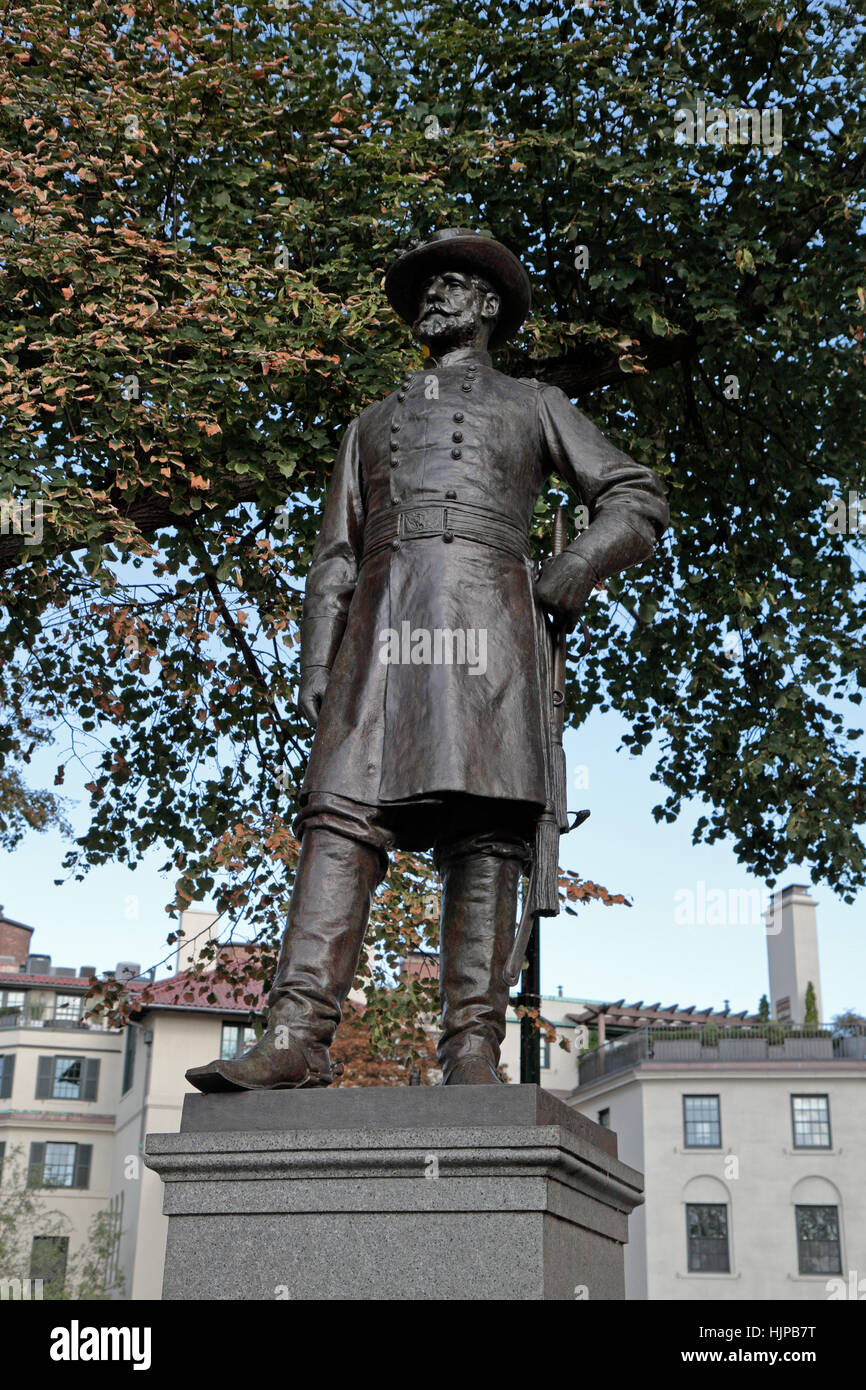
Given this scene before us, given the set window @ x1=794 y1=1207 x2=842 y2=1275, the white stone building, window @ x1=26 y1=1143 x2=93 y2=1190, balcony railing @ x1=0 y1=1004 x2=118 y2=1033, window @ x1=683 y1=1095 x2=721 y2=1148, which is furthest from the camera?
balcony railing @ x1=0 y1=1004 x2=118 y2=1033

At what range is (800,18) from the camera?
1216cm

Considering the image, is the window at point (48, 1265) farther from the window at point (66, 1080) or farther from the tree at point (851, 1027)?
the tree at point (851, 1027)

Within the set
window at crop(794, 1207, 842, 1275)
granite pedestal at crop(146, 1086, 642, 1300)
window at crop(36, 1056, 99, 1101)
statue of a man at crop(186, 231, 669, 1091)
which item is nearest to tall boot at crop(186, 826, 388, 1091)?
statue of a man at crop(186, 231, 669, 1091)

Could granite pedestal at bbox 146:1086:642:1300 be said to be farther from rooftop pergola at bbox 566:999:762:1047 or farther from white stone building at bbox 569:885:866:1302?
rooftop pergola at bbox 566:999:762:1047

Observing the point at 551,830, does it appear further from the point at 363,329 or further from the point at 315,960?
the point at 363,329

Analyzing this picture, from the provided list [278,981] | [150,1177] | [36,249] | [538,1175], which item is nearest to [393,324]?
[36,249]

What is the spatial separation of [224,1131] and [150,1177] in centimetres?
3869

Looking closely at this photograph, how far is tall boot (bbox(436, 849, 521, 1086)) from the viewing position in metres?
4.99

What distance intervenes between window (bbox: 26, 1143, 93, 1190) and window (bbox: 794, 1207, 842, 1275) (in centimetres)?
2235

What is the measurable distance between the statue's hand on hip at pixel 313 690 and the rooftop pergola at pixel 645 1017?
4564 centimetres

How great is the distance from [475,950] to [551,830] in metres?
0.47

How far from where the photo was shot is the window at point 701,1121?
4269 cm

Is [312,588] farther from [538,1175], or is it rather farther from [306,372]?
[306,372]

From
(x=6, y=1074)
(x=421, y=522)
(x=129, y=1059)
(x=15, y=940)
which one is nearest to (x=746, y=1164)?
(x=129, y=1059)
